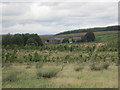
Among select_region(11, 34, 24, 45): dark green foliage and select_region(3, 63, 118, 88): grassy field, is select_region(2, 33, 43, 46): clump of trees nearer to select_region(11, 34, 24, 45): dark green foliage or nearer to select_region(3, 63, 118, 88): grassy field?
select_region(11, 34, 24, 45): dark green foliage

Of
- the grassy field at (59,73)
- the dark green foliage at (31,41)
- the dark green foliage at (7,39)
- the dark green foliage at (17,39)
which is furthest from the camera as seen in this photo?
the dark green foliage at (31,41)

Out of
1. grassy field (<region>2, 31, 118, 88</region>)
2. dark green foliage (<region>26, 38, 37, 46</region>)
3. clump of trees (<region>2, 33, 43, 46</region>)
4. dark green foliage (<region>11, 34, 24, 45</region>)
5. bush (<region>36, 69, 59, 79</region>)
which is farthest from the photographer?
dark green foliage (<region>26, 38, 37, 46</region>)

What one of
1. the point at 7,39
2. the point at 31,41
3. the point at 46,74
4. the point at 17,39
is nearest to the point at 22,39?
the point at 17,39

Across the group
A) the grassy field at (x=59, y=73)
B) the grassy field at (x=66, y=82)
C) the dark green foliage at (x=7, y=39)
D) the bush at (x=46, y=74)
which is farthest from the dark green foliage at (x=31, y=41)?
the bush at (x=46, y=74)

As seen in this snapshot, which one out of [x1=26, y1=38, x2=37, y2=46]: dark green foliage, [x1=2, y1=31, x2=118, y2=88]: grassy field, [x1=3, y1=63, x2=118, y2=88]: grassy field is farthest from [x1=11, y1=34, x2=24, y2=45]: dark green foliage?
[x1=3, y1=63, x2=118, y2=88]: grassy field

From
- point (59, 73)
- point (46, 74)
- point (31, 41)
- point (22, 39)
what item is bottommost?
point (59, 73)

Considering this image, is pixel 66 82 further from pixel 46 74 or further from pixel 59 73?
pixel 59 73

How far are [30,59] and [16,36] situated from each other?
2316 centimetres

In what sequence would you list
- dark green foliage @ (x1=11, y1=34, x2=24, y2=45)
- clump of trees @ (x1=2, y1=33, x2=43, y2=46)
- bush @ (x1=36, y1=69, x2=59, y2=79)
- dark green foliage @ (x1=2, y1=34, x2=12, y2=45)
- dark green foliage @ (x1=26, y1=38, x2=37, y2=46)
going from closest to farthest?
bush @ (x1=36, y1=69, x2=59, y2=79) → dark green foliage @ (x1=2, y1=34, x2=12, y2=45) → clump of trees @ (x1=2, y1=33, x2=43, y2=46) → dark green foliage @ (x1=11, y1=34, x2=24, y2=45) → dark green foliage @ (x1=26, y1=38, x2=37, y2=46)

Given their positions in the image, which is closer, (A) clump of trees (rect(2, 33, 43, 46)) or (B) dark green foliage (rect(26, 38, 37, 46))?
(A) clump of trees (rect(2, 33, 43, 46))

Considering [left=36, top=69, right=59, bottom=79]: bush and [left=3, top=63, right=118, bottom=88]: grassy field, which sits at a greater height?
[left=36, top=69, right=59, bottom=79]: bush

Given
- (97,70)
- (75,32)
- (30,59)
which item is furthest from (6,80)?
(75,32)

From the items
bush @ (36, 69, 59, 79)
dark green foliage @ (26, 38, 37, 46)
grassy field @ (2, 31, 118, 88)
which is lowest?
grassy field @ (2, 31, 118, 88)

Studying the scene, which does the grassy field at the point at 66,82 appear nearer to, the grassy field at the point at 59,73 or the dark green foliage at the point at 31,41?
the grassy field at the point at 59,73
